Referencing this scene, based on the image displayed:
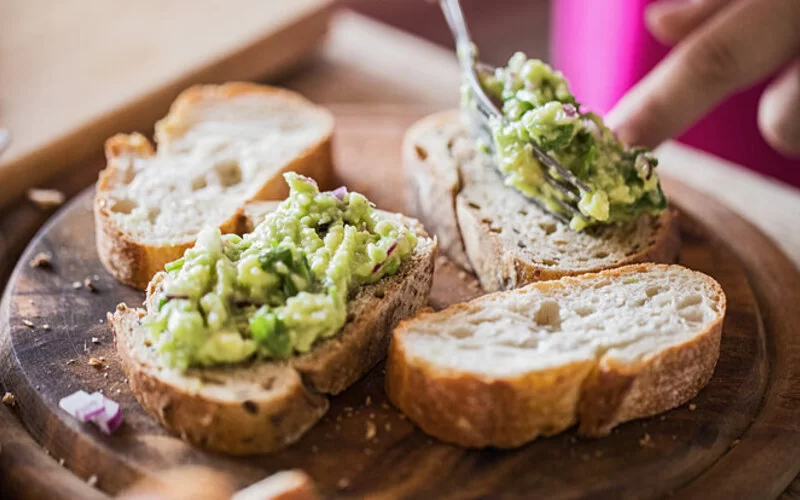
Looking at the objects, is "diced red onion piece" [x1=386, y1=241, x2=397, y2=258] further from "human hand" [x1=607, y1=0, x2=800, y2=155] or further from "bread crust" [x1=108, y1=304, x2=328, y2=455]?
"human hand" [x1=607, y1=0, x2=800, y2=155]

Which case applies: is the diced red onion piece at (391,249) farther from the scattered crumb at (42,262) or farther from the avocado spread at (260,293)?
the scattered crumb at (42,262)

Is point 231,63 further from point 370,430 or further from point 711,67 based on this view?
point 370,430

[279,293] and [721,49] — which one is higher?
[721,49]

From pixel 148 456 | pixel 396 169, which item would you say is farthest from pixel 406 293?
pixel 396 169

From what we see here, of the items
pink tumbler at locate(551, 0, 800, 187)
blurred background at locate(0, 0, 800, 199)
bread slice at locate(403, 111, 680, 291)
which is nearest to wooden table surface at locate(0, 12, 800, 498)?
blurred background at locate(0, 0, 800, 199)

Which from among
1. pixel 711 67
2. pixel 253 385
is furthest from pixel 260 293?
pixel 711 67

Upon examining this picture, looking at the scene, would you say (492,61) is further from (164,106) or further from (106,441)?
(106,441)
